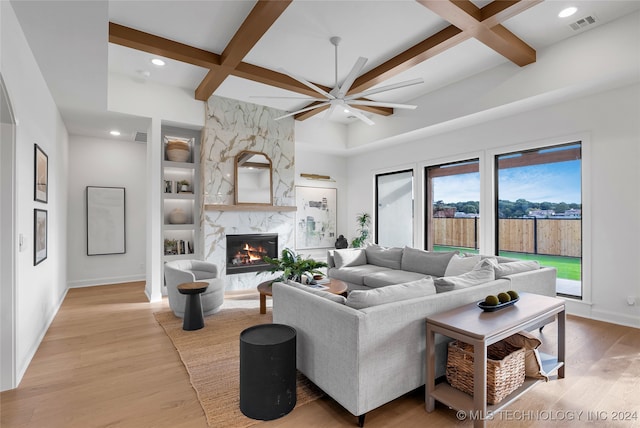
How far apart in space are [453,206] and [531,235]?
141 centimetres

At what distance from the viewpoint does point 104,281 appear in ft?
20.4

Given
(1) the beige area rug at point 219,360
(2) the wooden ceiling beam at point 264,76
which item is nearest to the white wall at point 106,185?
(1) the beige area rug at point 219,360

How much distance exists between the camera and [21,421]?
2.13 m

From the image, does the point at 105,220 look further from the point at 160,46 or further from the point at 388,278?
the point at 388,278

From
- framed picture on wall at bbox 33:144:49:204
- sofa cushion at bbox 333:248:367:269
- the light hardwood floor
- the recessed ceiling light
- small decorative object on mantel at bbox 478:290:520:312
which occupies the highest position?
the recessed ceiling light

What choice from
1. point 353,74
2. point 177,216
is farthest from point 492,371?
point 177,216

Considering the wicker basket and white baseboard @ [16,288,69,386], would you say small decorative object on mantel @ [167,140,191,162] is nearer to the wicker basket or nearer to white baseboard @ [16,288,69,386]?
white baseboard @ [16,288,69,386]

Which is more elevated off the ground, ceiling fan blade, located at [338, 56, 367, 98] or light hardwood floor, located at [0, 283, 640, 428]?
ceiling fan blade, located at [338, 56, 367, 98]

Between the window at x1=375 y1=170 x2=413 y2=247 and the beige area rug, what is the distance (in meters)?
3.67

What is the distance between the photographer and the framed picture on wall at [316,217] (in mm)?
7363

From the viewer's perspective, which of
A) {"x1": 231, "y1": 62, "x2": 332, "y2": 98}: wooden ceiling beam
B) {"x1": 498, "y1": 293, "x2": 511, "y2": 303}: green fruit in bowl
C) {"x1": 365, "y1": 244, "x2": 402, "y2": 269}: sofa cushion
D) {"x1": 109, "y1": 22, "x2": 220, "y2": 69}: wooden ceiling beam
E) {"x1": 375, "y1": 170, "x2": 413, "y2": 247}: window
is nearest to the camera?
{"x1": 498, "y1": 293, "x2": 511, "y2": 303}: green fruit in bowl

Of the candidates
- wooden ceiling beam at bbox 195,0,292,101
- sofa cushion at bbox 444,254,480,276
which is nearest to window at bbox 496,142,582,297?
sofa cushion at bbox 444,254,480,276

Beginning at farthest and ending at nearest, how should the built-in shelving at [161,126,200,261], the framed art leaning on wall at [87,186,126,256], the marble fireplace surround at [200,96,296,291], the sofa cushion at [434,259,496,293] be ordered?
the framed art leaning on wall at [87,186,126,256], the marble fireplace surround at [200,96,296,291], the built-in shelving at [161,126,200,261], the sofa cushion at [434,259,496,293]

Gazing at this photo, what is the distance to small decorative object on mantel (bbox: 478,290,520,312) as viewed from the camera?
2291 millimetres
